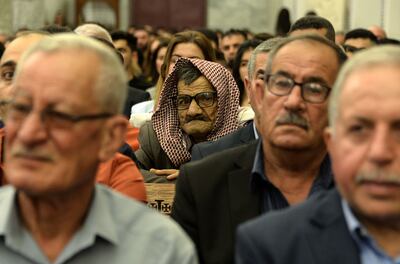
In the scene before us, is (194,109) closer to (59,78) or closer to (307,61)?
(307,61)

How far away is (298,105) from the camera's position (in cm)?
446

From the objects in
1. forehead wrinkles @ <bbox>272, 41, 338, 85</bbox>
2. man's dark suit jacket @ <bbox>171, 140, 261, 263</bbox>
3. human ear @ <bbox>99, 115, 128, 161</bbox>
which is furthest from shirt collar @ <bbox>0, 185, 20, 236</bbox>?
forehead wrinkles @ <bbox>272, 41, 338, 85</bbox>

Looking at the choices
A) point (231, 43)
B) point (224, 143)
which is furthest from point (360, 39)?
point (224, 143)

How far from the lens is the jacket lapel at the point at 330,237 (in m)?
3.32

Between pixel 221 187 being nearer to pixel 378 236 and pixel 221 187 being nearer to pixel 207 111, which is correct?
pixel 378 236

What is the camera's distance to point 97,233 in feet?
11.1

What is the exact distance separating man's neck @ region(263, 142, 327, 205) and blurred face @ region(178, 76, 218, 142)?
2033 millimetres

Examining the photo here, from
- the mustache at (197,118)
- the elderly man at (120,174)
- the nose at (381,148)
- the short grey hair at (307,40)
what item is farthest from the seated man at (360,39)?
the nose at (381,148)

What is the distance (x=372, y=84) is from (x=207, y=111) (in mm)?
3422

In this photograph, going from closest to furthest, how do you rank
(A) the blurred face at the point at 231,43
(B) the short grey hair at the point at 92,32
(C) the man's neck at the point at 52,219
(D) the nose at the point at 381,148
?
(D) the nose at the point at 381,148
(C) the man's neck at the point at 52,219
(B) the short grey hair at the point at 92,32
(A) the blurred face at the point at 231,43

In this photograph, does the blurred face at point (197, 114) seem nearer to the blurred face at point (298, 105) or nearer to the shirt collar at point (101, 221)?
the blurred face at point (298, 105)

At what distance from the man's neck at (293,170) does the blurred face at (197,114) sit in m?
2.03

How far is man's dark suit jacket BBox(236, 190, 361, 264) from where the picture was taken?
11.0 ft

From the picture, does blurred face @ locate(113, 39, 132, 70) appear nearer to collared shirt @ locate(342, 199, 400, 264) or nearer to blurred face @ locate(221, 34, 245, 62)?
blurred face @ locate(221, 34, 245, 62)
